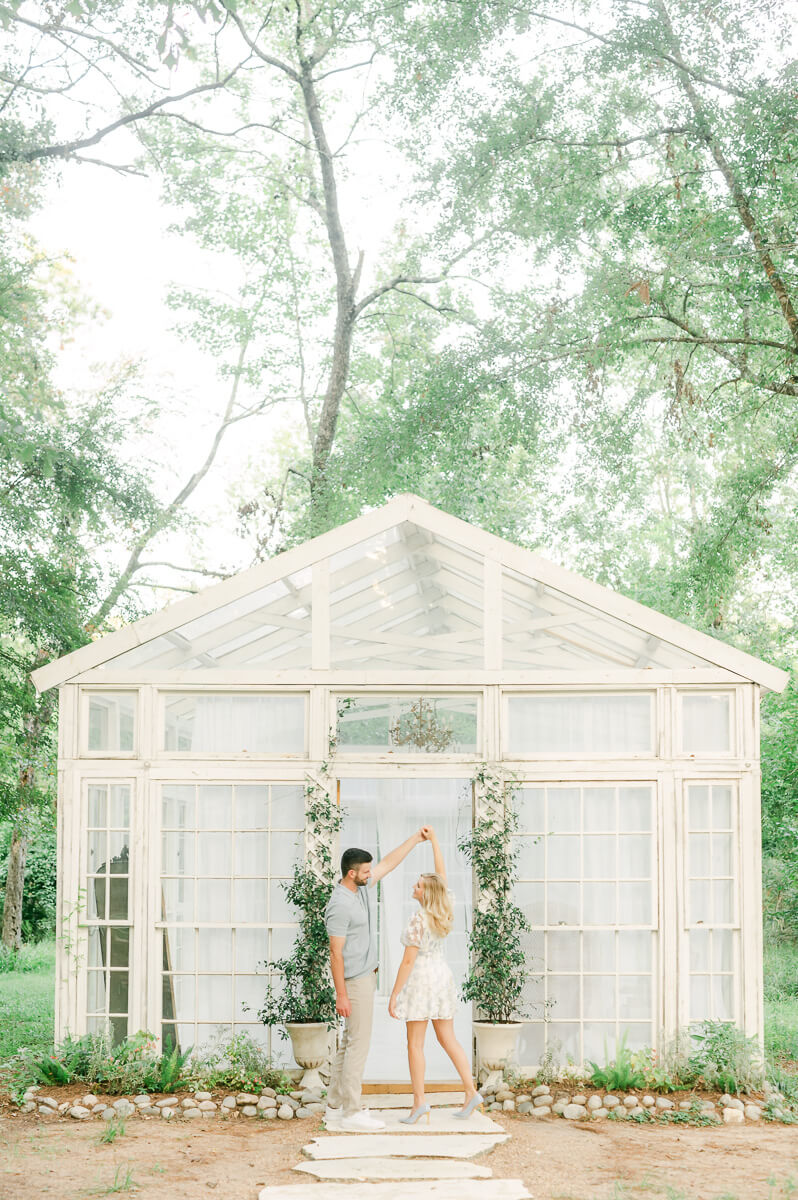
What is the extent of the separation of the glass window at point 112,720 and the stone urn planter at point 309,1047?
206 cm

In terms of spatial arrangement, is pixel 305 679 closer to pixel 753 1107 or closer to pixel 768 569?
pixel 753 1107

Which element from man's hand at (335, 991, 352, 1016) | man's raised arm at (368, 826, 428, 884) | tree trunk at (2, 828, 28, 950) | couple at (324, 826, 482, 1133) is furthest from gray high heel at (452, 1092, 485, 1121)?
tree trunk at (2, 828, 28, 950)

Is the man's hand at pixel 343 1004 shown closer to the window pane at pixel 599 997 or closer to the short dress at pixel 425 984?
the short dress at pixel 425 984

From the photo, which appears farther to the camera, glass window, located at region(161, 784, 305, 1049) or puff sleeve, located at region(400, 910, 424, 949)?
glass window, located at region(161, 784, 305, 1049)

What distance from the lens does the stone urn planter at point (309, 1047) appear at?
7.41 m

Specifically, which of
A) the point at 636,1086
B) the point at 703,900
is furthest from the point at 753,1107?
the point at 703,900

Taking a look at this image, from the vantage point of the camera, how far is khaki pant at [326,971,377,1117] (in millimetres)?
6652

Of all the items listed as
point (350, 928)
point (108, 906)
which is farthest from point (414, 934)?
point (108, 906)

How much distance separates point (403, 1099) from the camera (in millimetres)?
7414

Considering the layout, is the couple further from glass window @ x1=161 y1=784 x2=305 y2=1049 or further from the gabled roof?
the gabled roof

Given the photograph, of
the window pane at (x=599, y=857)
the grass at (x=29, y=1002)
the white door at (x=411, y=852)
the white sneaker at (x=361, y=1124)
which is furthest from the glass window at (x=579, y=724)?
the grass at (x=29, y=1002)

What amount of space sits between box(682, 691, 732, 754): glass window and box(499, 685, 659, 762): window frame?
0.65ft

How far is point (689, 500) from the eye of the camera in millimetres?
22656

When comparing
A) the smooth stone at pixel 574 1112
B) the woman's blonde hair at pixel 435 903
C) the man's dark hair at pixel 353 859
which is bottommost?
the smooth stone at pixel 574 1112
